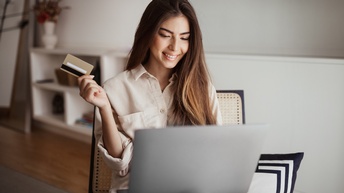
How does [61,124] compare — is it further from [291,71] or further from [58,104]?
[291,71]

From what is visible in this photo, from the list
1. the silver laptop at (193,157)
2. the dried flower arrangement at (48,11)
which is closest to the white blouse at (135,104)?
the silver laptop at (193,157)

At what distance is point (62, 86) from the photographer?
3.93 m

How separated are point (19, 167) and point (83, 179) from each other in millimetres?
610

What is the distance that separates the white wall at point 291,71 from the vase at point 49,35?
1.86m

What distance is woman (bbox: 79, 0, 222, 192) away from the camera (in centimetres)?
131

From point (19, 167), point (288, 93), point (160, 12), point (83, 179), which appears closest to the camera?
point (160, 12)

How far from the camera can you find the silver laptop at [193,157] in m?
0.84

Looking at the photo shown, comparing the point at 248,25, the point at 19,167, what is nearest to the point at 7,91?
the point at 19,167

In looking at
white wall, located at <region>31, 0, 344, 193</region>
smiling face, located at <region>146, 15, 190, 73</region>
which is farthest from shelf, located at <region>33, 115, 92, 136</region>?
smiling face, located at <region>146, 15, 190, 73</region>

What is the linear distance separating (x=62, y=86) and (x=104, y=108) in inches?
115

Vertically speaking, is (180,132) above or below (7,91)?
above

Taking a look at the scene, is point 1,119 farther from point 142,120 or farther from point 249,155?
→ point 249,155

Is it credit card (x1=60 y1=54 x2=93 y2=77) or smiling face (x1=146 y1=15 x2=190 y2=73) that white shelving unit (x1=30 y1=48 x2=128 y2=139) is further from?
credit card (x1=60 y1=54 x2=93 y2=77)

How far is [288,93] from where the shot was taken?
7.51ft
